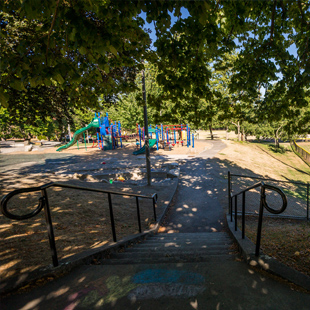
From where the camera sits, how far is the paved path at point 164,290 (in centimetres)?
194

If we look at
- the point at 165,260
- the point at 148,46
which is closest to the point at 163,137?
the point at 148,46

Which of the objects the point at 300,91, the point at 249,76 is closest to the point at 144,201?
the point at 249,76

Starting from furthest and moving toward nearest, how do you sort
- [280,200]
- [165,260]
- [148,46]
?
1. [280,200]
2. [148,46]
3. [165,260]

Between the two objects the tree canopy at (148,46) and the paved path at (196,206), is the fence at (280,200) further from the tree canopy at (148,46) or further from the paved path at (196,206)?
the tree canopy at (148,46)

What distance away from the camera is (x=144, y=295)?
2.08 metres

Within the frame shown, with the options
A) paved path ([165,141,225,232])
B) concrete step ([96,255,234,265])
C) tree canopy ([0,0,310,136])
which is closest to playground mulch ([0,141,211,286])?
concrete step ([96,255,234,265])

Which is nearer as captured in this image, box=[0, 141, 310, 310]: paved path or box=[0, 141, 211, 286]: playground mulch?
box=[0, 141, 310, 310]: paved path

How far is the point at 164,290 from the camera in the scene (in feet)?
7.09

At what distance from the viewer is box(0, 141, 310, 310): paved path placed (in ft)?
6.37

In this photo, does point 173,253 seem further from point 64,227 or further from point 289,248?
point 64,227

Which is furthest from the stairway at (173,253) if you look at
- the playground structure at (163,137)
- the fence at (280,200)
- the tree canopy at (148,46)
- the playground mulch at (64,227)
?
the playground structure at (163,137)

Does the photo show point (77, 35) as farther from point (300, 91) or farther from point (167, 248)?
point (300, 91)

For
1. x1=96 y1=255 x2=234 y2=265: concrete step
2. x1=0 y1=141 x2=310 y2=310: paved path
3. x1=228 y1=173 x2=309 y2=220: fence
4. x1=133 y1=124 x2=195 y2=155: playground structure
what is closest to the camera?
x1=0 y1=141 x2=310 y2=310: paved path

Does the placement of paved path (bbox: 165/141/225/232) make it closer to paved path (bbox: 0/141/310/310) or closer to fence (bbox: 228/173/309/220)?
fence (bbox: 228/173/309/220)
